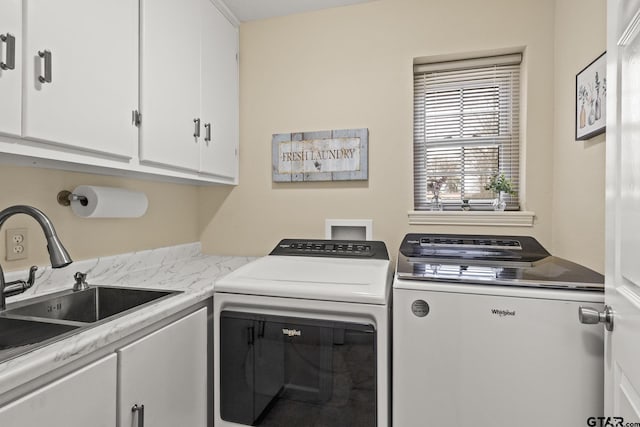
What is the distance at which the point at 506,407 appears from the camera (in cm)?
116

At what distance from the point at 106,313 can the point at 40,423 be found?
2.22 feet

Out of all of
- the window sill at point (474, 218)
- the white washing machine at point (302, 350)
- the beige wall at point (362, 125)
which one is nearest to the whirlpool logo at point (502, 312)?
the white washing machine at point (302, 350)

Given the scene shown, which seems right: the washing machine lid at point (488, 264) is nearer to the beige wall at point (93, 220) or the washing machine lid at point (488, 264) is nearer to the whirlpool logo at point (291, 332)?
the whirlpool logo at point (291, 332)

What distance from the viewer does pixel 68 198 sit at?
1.48 meters

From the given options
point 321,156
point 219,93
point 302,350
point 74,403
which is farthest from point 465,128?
point 74,403

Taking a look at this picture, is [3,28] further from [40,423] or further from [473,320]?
[473,320]

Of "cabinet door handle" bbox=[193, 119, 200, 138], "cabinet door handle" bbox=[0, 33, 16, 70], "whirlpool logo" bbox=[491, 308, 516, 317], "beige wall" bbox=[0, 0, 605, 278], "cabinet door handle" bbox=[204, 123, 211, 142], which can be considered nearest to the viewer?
"cabinet door handle" bbox=[0, 33, 16, 70]

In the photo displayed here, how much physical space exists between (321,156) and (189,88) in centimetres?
83

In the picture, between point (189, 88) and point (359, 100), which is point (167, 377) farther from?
point (359, 100)

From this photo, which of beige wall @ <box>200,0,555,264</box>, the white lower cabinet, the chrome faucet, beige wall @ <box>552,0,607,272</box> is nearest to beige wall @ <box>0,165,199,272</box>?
beige wall @ <box>200,0,555,264</box>

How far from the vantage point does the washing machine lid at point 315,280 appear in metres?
1.31

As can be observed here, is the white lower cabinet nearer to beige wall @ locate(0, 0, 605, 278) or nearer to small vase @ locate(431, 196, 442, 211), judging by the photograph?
beige wall @ locate(0, 0, 605, 278)

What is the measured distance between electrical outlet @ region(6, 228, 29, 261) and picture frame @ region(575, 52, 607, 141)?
2234 millimetres

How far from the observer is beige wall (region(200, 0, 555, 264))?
1836mm
